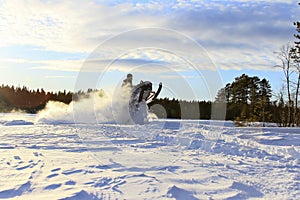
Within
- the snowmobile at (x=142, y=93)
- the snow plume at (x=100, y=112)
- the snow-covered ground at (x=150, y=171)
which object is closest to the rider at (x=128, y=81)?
the snow plume at (x=100, y=112)

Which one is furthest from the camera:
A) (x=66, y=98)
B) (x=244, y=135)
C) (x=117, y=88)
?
(x=66, y=98)

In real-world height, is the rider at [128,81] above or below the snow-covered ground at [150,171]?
above

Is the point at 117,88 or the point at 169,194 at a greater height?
the point at 117,88

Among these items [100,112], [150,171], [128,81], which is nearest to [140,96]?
[128,81]

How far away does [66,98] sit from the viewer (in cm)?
5322

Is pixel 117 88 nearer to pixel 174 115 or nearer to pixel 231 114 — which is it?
pixel 174 115

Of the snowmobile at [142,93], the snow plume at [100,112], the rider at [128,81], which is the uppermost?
the rider at [128,81]

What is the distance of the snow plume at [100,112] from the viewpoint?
2022 cm

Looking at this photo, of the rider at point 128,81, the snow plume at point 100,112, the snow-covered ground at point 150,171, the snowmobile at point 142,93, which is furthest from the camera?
the rider at point 128,81

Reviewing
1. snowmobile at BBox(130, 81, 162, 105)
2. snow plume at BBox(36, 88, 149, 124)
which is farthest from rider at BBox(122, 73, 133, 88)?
snowmobile at BBox(130, 81, 162, 105)

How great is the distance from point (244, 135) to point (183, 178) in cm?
689

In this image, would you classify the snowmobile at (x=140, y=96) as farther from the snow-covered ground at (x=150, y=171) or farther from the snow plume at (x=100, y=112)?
the snow-covered ground at (x=150, y=171)

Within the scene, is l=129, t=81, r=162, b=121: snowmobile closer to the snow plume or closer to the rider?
the snow plume

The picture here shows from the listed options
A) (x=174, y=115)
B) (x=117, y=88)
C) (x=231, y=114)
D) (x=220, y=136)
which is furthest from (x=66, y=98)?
(x=220, y=136)
